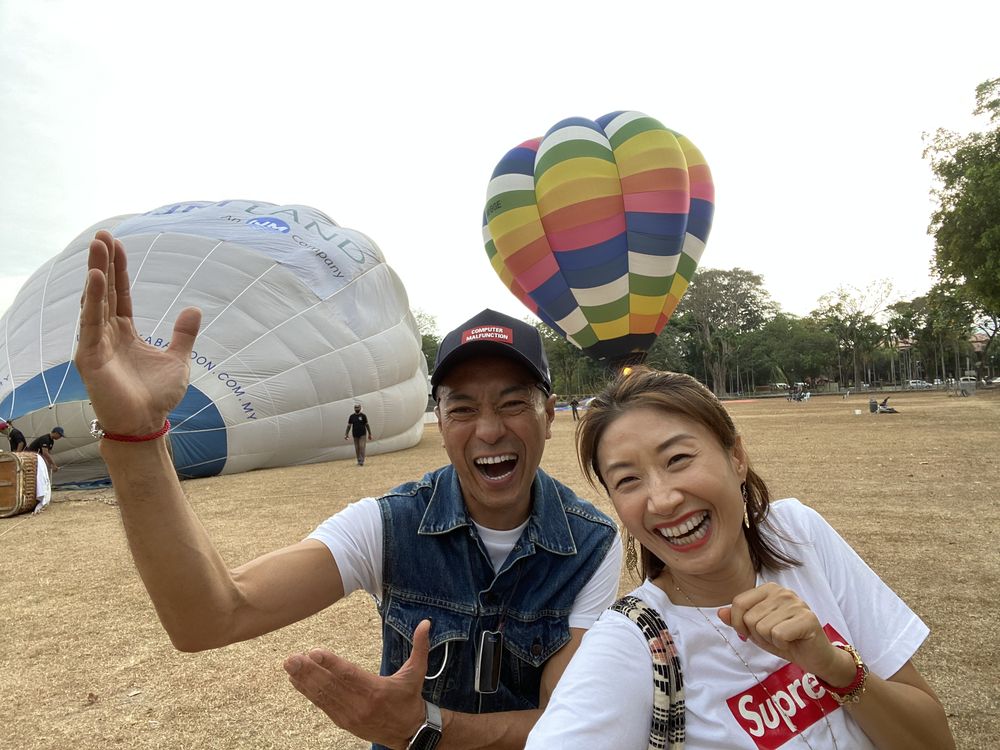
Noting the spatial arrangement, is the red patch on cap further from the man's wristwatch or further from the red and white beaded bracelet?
the man's wristwatch

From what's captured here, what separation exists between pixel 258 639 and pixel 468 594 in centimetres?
320

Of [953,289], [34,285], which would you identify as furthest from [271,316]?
[953,289]

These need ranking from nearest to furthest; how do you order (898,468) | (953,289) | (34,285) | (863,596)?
(863,596), (898,468), (34,285), (953,289)

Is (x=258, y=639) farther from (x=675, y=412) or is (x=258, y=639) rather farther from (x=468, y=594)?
(x=675, y=412)

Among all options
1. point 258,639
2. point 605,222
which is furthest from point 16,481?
point 605,222

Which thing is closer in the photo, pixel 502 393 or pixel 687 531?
pixel 687 531

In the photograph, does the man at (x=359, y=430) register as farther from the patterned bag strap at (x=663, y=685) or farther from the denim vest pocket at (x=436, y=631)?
the patterned bag strap at (x=663, y=685)

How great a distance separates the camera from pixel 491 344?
213 centimetres

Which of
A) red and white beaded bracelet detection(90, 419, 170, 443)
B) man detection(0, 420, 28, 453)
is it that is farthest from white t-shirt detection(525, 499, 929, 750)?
man detection(0, 420, 28, 453)

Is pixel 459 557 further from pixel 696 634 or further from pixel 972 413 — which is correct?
pixel 972 413

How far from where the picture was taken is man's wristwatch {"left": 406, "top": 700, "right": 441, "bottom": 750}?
173 centimetres

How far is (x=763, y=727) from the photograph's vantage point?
1.44m

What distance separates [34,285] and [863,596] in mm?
19615

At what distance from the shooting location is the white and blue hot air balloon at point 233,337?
14.2 m
